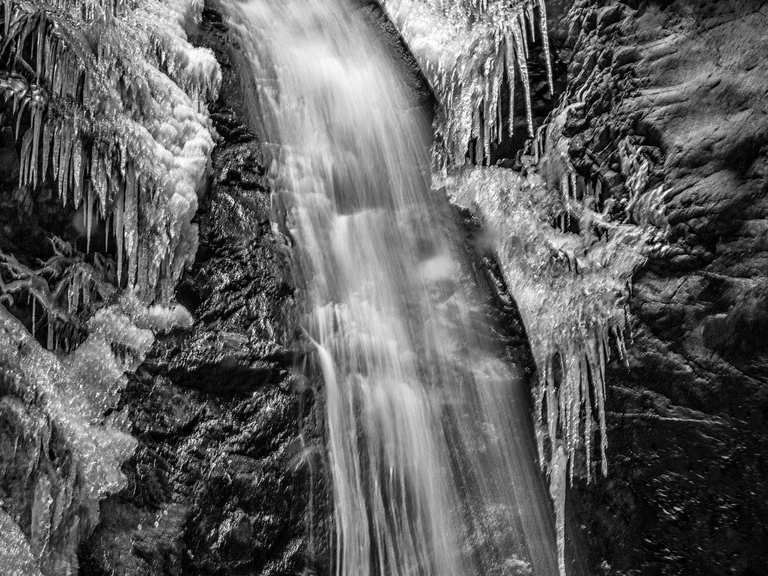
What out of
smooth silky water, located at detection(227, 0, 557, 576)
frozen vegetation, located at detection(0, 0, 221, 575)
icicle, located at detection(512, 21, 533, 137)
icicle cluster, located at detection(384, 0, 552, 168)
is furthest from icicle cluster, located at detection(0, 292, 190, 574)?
icicle, located at detection(512, 21, 533, 137)

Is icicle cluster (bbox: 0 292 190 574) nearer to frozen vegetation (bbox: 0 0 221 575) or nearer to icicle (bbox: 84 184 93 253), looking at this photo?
frozen vegetation (bbox: 0 0 221 575)

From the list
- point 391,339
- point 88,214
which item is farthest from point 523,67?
point 88,214

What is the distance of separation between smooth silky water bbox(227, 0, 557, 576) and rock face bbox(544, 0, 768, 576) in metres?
0.60

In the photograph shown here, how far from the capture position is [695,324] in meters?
3.16

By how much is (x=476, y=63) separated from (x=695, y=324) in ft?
9.06

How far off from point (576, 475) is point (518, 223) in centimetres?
183

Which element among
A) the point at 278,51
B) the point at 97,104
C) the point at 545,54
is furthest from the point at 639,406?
the point at 278,51

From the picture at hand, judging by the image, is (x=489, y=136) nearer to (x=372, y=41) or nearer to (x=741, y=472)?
(x=372, y=41)

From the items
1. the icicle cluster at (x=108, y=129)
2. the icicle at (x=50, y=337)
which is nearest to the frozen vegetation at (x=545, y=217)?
the icicle cluster at (x=108, y=129)

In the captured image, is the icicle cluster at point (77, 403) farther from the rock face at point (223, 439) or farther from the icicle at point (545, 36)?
the icicle at point (545, 36)

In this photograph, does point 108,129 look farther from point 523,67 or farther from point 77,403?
A: point 523,67

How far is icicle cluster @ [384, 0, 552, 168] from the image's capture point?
178 inches

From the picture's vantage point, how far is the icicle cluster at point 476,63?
4523 millimetres

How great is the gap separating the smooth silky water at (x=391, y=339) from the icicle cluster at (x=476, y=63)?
353 mm
